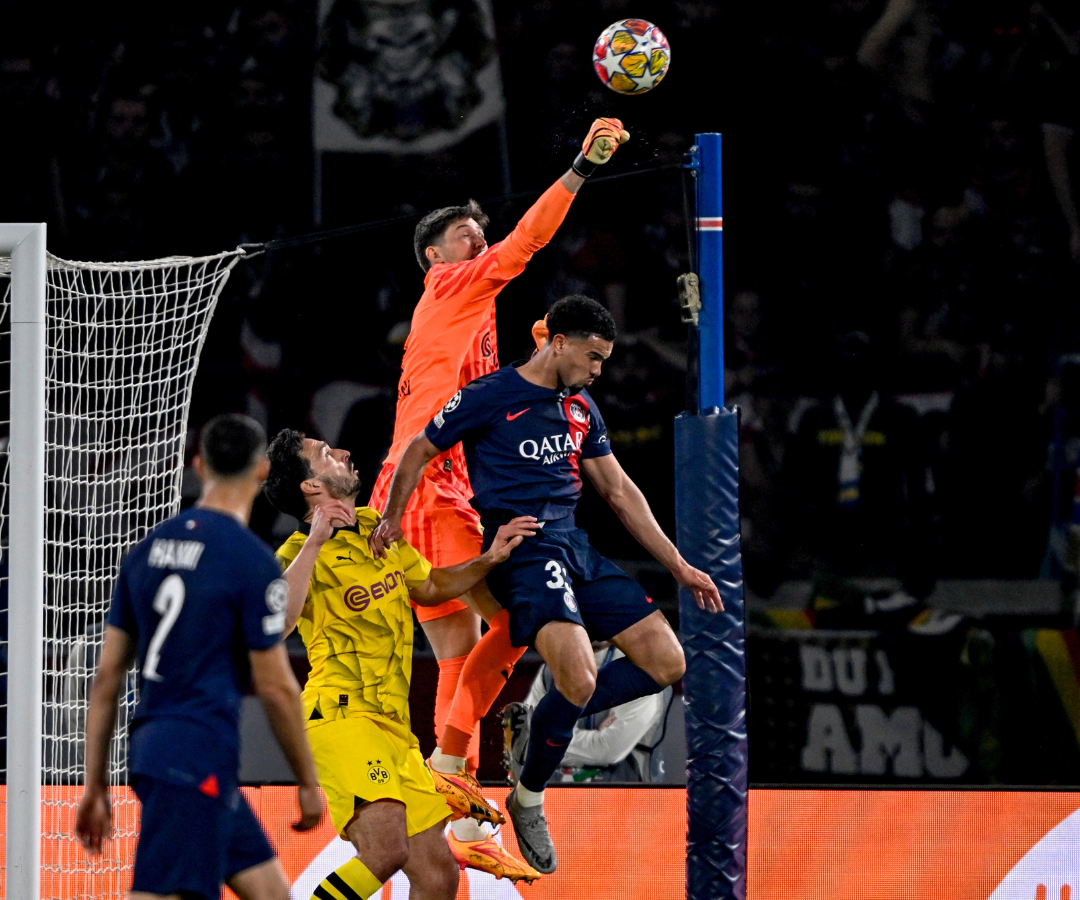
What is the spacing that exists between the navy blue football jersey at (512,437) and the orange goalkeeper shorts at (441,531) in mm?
333

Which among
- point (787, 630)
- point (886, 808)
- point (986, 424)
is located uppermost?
point (986, 424)

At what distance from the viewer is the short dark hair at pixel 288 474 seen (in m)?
4.54

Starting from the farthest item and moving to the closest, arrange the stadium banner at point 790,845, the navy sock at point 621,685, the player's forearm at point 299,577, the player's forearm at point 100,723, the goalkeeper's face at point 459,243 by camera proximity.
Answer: the stadium banner at point 790,845 → the goalkeeper's face at point 459,243 → the navy sock at point 621,685 → the player's forearm at point 299,577 → the player's forearm at point 100,723

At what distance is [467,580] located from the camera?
4.65m

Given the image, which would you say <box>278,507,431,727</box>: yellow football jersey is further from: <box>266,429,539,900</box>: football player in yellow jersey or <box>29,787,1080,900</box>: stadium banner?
<box>29,787,1080,900</box>: stadium banner

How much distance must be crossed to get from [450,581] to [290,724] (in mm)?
1475

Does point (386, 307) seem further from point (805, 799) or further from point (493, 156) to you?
point (805, 799)

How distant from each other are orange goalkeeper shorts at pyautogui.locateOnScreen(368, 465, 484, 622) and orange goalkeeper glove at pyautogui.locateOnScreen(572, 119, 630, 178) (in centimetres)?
139

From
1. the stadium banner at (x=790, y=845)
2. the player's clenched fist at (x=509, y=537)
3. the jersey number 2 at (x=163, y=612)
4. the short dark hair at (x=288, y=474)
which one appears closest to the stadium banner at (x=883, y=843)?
the stadium banner at (x=790, y=845)

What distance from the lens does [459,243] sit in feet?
17.6

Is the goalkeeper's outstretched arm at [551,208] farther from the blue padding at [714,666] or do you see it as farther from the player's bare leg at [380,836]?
the player's bare leg at [380,836]

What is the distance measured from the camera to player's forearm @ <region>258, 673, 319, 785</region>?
127 inches

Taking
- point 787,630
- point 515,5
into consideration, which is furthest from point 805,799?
point 515,5

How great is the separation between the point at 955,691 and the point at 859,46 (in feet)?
12.8
